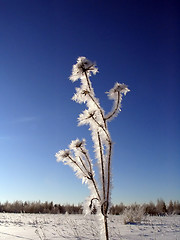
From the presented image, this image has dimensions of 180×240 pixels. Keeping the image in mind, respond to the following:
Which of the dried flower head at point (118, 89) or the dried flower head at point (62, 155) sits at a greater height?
the dried flower head at point (118, 89)

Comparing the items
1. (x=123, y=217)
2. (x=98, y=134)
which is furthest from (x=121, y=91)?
(x=123, y=217)

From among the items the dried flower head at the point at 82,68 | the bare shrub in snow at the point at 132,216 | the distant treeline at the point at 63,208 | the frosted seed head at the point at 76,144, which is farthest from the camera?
the distant treeline at the point at 63,208

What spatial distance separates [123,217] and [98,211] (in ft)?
20.8

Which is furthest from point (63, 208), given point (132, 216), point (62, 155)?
point (62, 155)

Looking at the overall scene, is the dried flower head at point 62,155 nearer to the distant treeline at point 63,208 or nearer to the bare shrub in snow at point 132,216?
the bare shrub in snow at point 132,216

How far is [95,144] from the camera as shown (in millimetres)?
1906

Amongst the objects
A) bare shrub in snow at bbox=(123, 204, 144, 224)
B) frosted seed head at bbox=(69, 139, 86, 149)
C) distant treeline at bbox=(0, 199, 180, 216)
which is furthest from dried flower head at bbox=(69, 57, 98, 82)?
distant treeline at bbox=(0, 199, 180, 216)

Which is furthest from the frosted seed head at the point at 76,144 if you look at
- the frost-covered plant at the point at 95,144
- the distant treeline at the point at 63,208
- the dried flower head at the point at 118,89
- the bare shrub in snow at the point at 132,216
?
the distant treeline at the point at 63,208

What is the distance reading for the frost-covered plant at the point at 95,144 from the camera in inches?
68.9

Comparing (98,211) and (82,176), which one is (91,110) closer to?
(82,176)

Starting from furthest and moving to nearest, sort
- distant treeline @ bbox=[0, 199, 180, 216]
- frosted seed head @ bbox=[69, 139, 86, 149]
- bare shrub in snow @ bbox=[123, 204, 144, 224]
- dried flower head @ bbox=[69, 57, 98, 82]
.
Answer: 1. distant treeline @ bbox=[0, 199, 180, 216]
2. bare shrub in snow @ bbox=[123, 204, 144, 224]
3. frosted seed head @ bbox=[69, 139, 86, 149]
4. dried flower head @ bbox=[69, 57, 98, 82]

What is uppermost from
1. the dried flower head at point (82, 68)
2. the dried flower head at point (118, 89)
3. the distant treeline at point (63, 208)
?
the dried flower head at point (82, 68)

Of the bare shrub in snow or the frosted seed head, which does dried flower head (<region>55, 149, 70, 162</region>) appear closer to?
the frosted seed head

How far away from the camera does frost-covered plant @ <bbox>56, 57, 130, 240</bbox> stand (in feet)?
5.74
